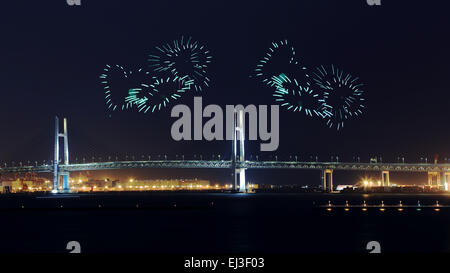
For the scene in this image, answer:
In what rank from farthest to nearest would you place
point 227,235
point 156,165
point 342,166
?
point 342,166 < point 156,165 < point 227,235

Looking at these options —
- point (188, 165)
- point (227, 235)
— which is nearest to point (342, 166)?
point (188, 165)

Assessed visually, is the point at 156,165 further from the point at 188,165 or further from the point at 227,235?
the point at 227,235

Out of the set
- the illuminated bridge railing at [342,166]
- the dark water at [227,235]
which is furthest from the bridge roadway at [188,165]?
the dark water at [227,235]

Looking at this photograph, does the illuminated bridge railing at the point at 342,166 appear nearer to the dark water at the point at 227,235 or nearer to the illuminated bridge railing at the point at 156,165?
the illuminated bridge railing at the point at 156,165

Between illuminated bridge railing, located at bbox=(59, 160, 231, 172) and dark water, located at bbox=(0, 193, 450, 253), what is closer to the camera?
dark water, located at bbox=(0, 193, 450, 253)

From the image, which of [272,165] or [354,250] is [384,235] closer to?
[354,250]

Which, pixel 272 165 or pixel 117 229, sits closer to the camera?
pixel 117 229

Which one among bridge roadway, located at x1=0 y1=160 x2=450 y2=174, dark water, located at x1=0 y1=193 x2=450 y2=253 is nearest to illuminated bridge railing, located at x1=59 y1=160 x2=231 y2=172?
bridge roadway, located at x1=0 y1=160 x2=450 y2=174

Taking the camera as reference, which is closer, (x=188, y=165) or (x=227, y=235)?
(x=227, y=235)

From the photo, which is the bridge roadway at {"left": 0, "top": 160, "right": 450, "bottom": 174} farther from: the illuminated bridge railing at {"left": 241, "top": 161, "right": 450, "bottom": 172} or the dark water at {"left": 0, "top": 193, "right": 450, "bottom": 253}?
the dark water at {"left": 0, "top": 193, "right": 450, "bottom": 253}
